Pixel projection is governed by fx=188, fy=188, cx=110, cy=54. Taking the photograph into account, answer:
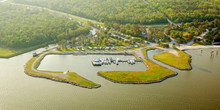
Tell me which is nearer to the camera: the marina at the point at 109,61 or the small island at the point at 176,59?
Answer: the small island at the point at 176,59

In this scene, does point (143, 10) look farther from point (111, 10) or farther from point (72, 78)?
point (72, 78)

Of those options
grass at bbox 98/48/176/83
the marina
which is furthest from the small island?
the marina

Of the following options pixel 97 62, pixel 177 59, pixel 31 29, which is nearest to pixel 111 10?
pixel 31 29

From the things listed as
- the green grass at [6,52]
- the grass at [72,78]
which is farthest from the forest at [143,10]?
the grass at [72,78]

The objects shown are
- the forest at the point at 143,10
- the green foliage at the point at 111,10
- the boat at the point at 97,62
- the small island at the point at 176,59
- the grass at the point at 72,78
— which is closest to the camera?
the grass at the point at 72,78

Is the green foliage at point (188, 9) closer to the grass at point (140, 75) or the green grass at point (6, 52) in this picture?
the grass at point (140, 75)

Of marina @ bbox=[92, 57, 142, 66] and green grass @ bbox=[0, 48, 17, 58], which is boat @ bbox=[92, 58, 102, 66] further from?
green grass @ bbox=[0, 48, 17, 58]
